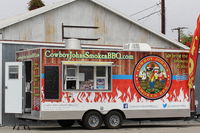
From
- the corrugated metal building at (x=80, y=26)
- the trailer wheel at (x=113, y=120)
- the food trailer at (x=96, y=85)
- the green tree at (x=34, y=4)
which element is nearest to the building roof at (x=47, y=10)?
the corrugated metal building at (x=80, y=26)

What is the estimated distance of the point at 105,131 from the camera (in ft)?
64.7

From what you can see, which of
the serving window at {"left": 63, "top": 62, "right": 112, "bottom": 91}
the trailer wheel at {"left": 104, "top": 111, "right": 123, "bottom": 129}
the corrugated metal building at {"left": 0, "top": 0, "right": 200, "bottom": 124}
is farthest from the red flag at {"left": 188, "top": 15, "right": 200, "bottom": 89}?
the corrugated metal building at {"left": 0, "top": 0, "right": 200, "bottom": 124}

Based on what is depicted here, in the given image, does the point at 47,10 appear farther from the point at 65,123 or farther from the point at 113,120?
the point at 113,120

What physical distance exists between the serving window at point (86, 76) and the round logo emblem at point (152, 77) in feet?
3.79

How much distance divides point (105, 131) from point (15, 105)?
361 centimetres

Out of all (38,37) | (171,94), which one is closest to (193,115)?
(171,94)

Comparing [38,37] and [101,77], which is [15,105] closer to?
[101,77]

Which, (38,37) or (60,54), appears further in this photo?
(38,37)

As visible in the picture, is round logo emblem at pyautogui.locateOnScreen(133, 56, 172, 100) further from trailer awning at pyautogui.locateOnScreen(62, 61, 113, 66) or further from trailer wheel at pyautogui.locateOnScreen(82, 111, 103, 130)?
trailer wheel at pyautogui.locateOnScreen(82, 111, 103, 130)

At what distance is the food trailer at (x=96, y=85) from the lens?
65.5 feet

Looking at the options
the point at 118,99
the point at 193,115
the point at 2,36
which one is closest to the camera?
the point at 118,99

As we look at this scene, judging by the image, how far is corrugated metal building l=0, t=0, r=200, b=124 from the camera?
104ft

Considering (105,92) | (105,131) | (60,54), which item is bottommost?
(105,131)

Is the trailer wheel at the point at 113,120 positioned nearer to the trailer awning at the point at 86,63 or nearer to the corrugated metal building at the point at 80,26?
the trailer awning at the point at 86,63
